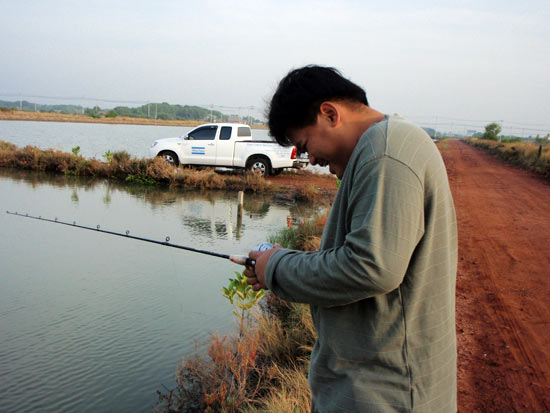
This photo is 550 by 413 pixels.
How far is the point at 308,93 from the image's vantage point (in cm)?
154

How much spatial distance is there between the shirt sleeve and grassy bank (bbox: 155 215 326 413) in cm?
246

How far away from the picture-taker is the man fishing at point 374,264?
1.31m

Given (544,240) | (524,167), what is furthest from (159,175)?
(524,167)

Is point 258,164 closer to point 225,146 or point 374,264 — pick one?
point 225,146

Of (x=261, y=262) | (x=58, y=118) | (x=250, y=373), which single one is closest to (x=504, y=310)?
(x=250, y=373)

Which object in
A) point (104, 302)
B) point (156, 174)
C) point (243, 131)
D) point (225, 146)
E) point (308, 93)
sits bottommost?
point (104, 302)

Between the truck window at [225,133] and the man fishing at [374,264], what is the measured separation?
17.5m

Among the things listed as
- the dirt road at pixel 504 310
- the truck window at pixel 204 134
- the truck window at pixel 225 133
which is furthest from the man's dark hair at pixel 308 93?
the truck window at pixel 204 134

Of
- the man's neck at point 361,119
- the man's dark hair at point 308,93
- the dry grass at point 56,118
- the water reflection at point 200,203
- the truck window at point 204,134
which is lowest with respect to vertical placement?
the water reflection at point 200,203

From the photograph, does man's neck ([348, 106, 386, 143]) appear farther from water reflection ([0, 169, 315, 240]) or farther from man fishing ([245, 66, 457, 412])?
water reflection ([0, 169, 315, 240])

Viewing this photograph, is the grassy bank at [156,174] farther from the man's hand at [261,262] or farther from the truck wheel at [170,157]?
the man's hand at [261,262]

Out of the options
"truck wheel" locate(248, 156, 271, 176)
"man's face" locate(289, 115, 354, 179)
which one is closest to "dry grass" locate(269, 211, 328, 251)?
"man's face" locate(289, 115, 354, 179)

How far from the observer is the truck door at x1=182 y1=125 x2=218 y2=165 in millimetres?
18969

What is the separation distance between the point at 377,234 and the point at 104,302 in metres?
6.19
